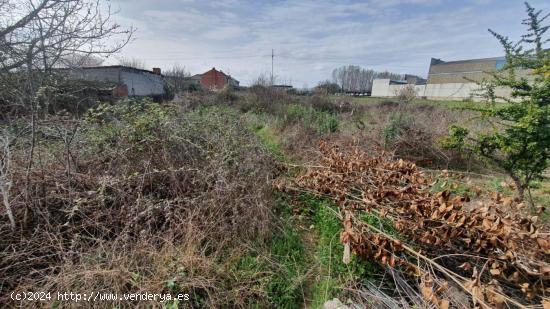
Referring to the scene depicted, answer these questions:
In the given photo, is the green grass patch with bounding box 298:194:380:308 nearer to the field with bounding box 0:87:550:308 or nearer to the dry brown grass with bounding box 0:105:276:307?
the field with bounding box 0:87:550:308

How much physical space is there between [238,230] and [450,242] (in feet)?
7.54

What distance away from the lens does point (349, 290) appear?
8.23 feet

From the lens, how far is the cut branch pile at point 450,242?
1.98 m

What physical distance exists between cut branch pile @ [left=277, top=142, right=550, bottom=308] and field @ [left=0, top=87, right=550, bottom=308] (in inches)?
0.6

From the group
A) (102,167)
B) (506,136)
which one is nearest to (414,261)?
(506,136)

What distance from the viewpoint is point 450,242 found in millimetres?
2412

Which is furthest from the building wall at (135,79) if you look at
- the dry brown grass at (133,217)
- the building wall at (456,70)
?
the building wall at (456,70)

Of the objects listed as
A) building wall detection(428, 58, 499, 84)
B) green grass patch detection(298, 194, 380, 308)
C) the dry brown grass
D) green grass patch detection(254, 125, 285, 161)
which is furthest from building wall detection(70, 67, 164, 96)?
building wall detection(428, 58, 499, 84)

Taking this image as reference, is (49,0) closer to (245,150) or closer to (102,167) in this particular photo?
(102,167)

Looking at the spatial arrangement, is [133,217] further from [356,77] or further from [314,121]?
[356,77]

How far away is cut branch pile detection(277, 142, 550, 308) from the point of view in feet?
6.48

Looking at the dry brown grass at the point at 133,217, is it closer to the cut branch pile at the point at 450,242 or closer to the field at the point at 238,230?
the field at the point at 238,230

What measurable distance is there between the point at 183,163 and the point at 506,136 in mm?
4895

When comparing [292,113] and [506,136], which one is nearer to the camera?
[506,136]
